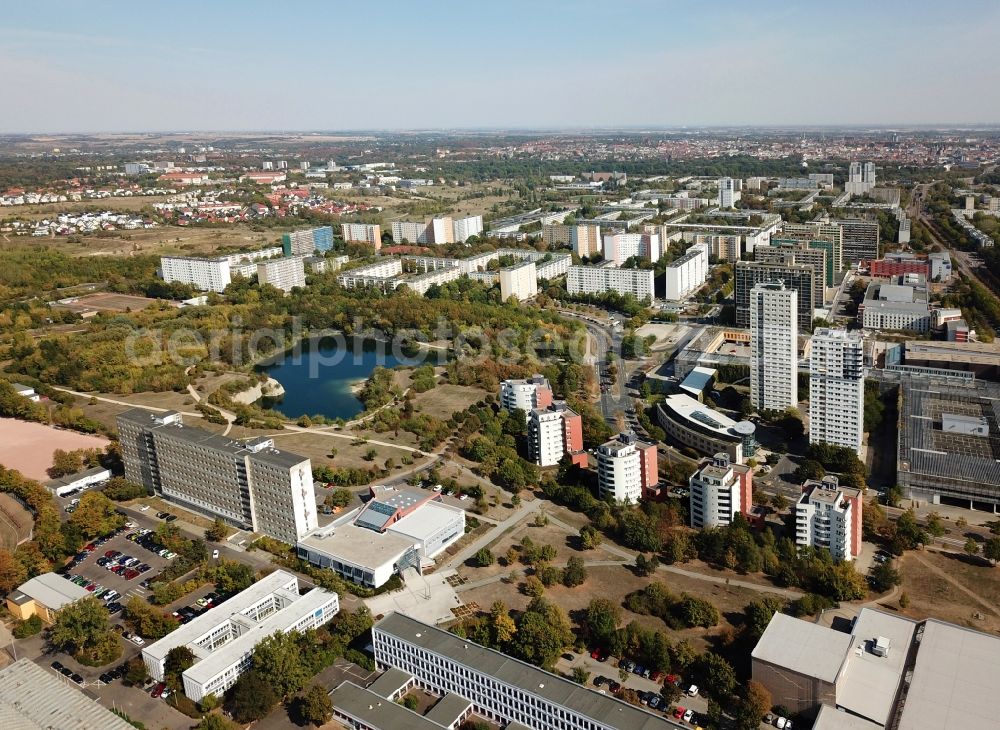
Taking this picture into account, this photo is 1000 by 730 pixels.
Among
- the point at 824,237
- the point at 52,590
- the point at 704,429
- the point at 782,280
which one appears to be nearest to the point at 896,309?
the point at 782,280

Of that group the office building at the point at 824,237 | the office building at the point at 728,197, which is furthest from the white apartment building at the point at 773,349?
the office building at the point at 728,197

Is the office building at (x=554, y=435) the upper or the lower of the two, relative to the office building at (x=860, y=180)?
lower

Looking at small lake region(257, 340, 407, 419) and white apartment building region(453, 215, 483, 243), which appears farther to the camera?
white apartment building region(453, 215, 483, 243)

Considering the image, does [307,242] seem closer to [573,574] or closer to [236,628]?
[236,628]

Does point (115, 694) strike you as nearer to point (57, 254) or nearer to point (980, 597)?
point (980, 597)

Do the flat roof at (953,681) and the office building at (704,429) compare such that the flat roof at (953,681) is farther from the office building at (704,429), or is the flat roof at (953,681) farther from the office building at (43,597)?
the office building at (43,597)

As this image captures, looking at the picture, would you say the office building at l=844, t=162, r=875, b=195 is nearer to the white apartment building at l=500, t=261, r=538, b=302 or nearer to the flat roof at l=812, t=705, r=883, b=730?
the white apartment building at l=500, t=261, r=538, b=302

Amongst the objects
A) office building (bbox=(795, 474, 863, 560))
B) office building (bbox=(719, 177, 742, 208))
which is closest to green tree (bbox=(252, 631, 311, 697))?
office building (bbox=(795, 474, 863, 560))
